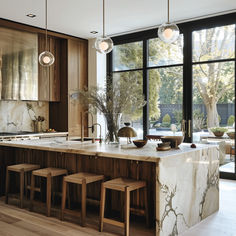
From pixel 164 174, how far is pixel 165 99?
3589mm

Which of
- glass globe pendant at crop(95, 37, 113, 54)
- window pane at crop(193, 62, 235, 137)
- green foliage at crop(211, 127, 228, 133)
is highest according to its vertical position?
glass globe pendant at crop(95, 37, 113, 54)

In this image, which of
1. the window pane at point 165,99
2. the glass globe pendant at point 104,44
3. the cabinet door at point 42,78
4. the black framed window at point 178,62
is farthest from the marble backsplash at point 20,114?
the glass globe pendant at point 104,44

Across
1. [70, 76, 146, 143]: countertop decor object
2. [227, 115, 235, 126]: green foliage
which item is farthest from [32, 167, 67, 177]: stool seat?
[227, 115, 235, 126]: green foliage

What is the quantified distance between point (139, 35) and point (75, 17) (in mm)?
1517

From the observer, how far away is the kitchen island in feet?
9.51

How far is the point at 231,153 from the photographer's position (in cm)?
563

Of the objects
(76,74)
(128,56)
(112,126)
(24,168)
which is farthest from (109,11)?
(24,168)

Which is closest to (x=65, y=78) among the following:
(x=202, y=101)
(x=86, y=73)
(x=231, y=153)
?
(x=86, y=73)

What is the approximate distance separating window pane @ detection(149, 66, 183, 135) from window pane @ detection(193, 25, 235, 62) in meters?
0.48

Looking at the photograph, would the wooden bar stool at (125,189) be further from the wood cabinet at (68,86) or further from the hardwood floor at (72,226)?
the wood cabinet at (68,86)

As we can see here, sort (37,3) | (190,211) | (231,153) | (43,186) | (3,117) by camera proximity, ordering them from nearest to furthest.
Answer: (190,211)
(43,186)
(37,3)
(231,153)
(3,117)

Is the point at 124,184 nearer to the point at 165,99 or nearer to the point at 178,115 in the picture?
the point at 178,115

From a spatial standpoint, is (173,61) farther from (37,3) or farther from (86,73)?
(37,3)

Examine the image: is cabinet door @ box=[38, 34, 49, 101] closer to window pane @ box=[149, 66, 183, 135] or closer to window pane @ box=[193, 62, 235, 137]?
window pane @ box=[149, 66, 183, 135]
